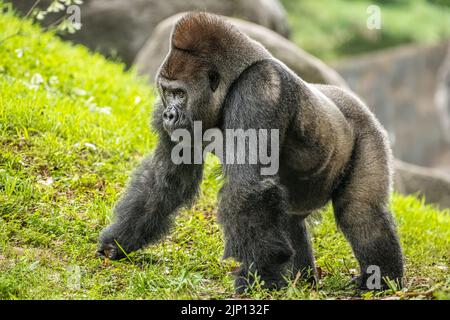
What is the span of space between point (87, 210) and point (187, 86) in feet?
5.41

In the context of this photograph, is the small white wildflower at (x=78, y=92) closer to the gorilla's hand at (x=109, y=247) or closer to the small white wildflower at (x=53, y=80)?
the small white wildflower at (x=53, y=80)

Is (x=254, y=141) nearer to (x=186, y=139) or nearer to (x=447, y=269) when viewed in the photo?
(x=186, y=139)

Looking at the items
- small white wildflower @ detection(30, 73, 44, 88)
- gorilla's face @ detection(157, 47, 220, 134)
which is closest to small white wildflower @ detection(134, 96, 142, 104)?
small white wildflower @ detection(30, 73, 44, 88)

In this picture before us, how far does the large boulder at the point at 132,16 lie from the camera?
10844mm

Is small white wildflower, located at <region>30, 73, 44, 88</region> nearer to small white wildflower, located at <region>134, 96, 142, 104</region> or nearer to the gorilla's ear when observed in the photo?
small white wildflower, located at <region>134, 96, 142, 104</region>

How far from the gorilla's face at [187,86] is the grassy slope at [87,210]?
1.01 metres

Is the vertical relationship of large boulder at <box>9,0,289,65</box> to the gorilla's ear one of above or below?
below

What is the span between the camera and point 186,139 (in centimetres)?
436

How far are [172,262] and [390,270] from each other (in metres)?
1.55

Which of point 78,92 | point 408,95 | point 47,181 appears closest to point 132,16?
point 78,92

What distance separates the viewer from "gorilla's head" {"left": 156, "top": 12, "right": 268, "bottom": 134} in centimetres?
431

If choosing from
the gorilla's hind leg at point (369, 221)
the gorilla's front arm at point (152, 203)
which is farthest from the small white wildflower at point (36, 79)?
the gorilla's hind leg at point (369, 221)

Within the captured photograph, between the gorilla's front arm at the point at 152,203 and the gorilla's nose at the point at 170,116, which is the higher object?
the gorilla's nose at the point at 170,116

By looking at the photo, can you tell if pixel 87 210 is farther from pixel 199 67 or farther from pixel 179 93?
pixel 199 67
